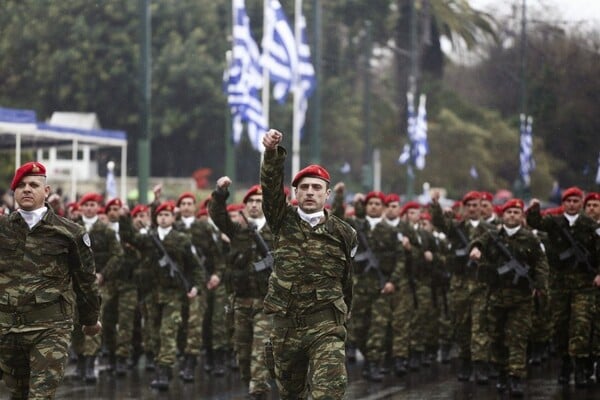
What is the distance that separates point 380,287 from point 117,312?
3033mm

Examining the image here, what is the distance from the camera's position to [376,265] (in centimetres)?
1642

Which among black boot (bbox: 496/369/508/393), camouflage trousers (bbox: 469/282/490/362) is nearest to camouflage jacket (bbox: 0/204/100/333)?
black boot (bbox: 496/369/508/393)

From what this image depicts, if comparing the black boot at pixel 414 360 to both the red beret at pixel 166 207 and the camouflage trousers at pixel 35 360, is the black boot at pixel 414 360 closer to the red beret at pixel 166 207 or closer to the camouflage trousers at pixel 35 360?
the red beret at pixel 166 207

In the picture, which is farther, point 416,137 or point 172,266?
point 416,137

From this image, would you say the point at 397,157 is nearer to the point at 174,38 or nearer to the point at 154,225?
the point at 174,38

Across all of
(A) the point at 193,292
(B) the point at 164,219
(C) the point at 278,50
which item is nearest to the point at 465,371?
(A) the point at 193,292

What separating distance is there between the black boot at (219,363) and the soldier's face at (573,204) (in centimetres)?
439

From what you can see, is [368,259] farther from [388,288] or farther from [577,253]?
[577,253]

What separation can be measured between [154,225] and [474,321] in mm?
3786

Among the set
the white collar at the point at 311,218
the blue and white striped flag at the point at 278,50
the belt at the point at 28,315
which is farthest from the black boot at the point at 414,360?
the blue and white striped flag at the point at 278,50

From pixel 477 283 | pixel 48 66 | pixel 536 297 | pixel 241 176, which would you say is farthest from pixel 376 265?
pixel 241 176

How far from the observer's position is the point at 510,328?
1440 centimetres

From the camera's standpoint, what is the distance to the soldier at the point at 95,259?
15.5 metres

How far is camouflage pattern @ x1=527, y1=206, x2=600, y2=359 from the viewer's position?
1501 centimetres
